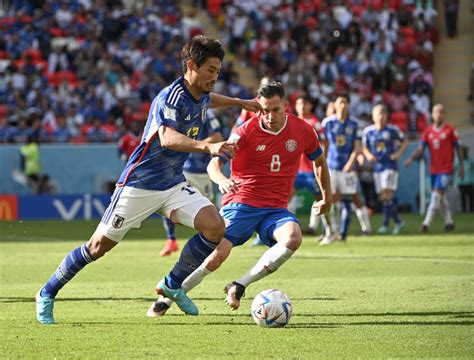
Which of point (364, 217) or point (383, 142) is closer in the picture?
point (364, 217)

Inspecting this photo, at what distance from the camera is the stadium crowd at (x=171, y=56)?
28188 millimetres

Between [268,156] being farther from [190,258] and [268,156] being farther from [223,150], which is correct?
[223,150]

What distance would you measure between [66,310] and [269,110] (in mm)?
2572

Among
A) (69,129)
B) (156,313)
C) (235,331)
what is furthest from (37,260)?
(69,129)

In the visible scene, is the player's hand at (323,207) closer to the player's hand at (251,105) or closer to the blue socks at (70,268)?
the player's hand at (251,105)

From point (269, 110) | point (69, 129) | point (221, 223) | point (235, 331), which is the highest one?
point (269, 110)

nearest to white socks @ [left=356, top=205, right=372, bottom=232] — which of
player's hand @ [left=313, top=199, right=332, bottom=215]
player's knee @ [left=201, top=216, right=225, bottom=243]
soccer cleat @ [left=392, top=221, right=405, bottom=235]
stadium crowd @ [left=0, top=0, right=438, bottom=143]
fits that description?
soccer cleat @ [left=392, top=221, right=405, bottom=235]

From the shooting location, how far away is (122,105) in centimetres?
2852

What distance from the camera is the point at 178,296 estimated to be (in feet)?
30.2

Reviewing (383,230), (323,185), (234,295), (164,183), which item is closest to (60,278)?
(164,183)

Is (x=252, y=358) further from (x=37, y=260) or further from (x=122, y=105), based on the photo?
(x=122, y=105)

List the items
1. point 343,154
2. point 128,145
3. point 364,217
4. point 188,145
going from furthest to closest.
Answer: point 364,217
point 128,145
point 343,154
point 188,145

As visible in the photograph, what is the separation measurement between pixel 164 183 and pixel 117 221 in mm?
494

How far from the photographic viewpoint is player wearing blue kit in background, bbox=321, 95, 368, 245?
18.5 m
